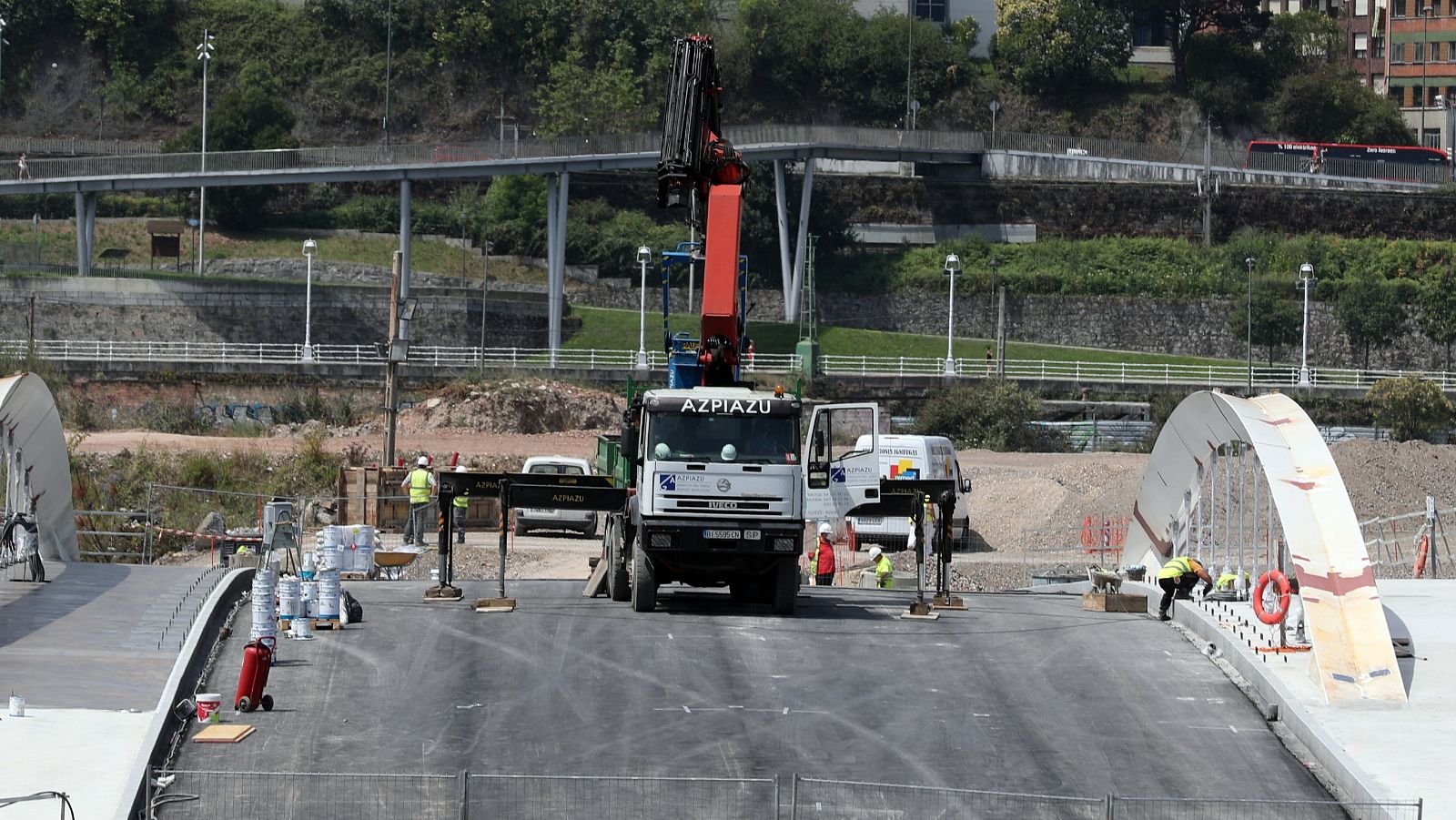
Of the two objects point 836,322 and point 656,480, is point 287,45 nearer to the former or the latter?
point 836,322

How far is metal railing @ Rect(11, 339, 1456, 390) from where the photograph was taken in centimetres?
7119

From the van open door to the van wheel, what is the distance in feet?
2.26

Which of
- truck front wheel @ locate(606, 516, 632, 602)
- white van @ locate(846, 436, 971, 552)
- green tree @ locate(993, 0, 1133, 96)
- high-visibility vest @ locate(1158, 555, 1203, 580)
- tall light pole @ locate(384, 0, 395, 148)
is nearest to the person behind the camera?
high-visibility vest @ locate(1158, 555, 1203, 580)

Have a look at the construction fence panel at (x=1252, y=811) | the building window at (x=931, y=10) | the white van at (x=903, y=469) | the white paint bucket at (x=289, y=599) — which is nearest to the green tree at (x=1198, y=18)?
the building window at (x=931, y=10)

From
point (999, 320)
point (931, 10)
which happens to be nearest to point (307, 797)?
point (999, 320)

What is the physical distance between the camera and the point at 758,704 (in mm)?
19203

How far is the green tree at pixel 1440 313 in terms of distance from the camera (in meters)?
86.6

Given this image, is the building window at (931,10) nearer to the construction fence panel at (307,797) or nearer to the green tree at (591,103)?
the green tree at (591,103)

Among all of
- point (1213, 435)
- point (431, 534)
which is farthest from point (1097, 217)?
point (1213, 435)

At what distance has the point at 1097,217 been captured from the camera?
9631 cm

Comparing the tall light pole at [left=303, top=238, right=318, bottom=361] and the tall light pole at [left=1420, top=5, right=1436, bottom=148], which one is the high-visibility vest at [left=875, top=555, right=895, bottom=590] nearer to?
the tall light pole at [left=303, top=238, right=318, bottom=361]

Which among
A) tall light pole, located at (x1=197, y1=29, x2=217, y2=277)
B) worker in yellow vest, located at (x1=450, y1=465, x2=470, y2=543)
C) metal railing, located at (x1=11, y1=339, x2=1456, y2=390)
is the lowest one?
worker in yellow vest, located at (x1=450, y1=465, x2=470, y2=543)

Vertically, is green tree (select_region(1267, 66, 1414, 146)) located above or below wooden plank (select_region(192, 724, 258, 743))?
above

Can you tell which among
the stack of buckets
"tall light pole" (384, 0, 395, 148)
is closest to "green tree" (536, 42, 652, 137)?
"tall light pole" (384, 0, 395, 148)
